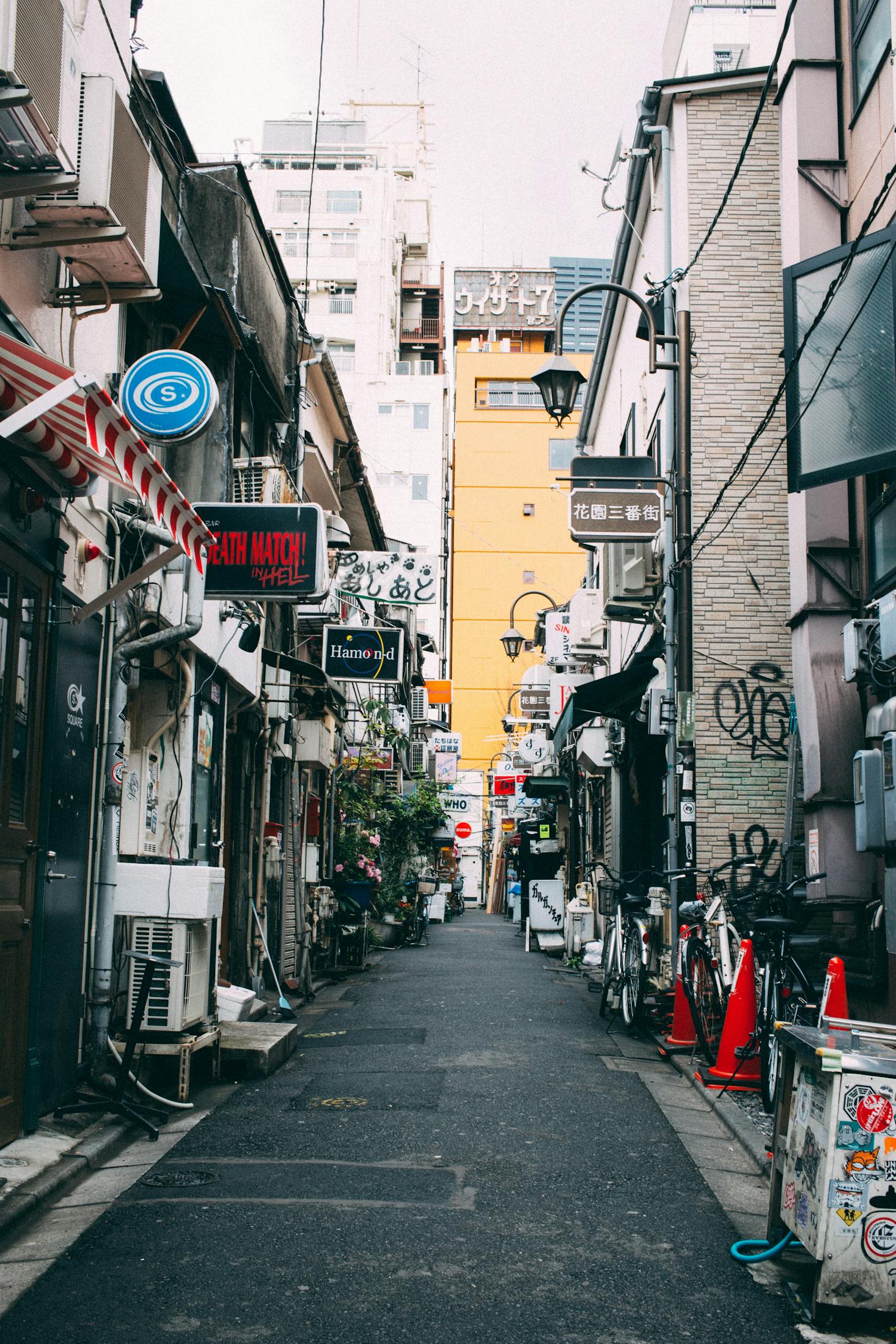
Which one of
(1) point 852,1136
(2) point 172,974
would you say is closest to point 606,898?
(2) point 172,974

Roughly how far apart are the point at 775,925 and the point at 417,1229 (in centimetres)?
342

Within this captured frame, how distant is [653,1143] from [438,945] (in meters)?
18.0

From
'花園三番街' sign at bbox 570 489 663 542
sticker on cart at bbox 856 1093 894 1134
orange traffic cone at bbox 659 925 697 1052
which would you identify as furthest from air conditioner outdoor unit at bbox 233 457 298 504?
sticker on cart at bbox 856 1093 894 1134

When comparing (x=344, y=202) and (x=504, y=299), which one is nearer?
(x=344, y=202)

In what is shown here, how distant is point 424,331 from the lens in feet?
220

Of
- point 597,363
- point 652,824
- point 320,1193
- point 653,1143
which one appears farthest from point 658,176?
point 320,1193

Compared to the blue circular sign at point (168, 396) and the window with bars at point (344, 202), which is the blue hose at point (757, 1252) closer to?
the blue circular sign at point (168, 396)

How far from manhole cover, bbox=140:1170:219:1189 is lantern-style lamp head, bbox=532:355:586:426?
25.7 ft

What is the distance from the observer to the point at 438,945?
80.9ft

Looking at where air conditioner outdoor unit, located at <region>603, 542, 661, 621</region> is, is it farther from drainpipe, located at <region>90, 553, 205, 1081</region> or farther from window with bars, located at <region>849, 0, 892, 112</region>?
drainpipe, located at <region>90, 553, 205, 1081</region>

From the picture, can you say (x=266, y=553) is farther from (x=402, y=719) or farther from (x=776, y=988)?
(x=402, y=719)

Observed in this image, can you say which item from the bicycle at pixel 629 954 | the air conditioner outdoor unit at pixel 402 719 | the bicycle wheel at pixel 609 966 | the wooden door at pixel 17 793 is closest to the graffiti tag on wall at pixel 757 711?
the bicycle at pixel 629 954

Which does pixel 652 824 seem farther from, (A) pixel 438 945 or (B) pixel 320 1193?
(B) pixel 320 1193

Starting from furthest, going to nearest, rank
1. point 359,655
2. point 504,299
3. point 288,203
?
point 504,299
point 288,203
point 359,655
